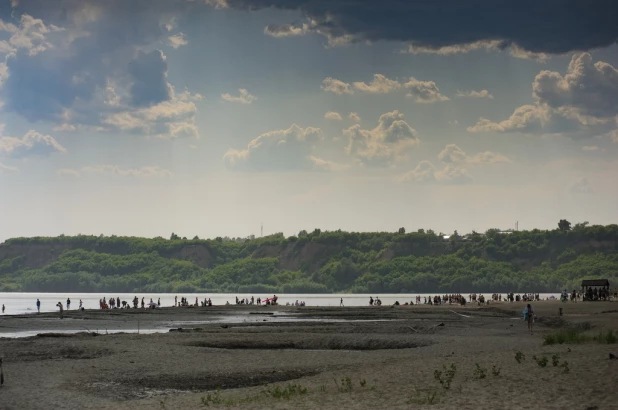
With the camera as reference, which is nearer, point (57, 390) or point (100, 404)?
point (100, 404)

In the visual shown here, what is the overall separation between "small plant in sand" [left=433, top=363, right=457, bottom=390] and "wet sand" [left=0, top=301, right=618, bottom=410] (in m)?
0.19

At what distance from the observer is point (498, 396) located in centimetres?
1923

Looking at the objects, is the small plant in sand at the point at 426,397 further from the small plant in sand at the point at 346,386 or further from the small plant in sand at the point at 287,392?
the small plant in sand at the point at 287,392

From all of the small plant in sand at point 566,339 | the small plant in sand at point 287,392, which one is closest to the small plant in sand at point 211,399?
the small plant in sand at point 287,392

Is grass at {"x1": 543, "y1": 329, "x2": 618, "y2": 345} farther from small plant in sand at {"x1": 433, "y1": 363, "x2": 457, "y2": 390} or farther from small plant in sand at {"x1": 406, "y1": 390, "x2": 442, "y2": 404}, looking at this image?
small plant in sand at {"x1": 406, "y1": 390, "x2": 442, "y2": 404}

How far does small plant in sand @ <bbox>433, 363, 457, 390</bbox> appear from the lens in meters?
20.9

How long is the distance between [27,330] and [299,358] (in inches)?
1164

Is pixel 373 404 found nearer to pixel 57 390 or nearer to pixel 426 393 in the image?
pixel 426 393

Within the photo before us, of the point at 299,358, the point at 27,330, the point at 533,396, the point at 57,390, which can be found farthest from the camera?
the point at 27,330

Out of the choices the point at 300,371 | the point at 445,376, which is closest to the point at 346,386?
the point at 445,376

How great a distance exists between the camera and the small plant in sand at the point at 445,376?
20.9 metres

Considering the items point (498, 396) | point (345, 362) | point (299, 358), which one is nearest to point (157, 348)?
point (299, 358)

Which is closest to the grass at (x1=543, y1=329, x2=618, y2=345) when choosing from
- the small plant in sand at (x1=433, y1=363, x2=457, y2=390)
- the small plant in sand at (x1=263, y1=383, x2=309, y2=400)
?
the small plant in sand at (x1=433, y1=363, x2=457, y2=390)

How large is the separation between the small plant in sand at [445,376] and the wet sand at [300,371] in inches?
7.5
